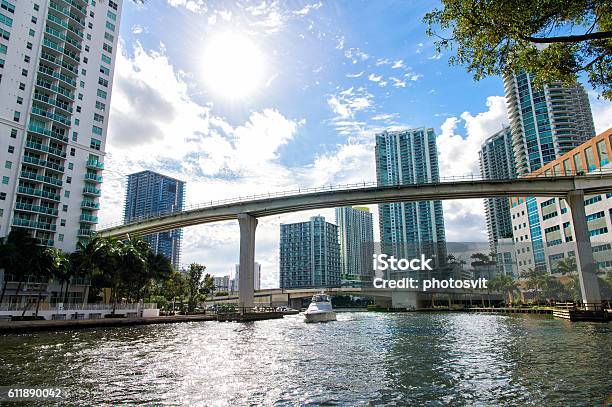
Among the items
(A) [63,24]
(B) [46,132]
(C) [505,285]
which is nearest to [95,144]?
(B) [46,132]

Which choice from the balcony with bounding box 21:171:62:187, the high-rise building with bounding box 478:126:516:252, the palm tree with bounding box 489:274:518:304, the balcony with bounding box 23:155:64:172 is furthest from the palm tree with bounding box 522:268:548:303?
Answer: the balcony with bounding box 23:155:64:172

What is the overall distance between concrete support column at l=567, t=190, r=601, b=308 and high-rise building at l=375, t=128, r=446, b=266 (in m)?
95.9

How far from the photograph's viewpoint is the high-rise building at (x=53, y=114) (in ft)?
228

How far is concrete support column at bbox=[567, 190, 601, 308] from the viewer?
58375mm

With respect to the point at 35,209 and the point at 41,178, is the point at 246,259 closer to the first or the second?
the point at 35,209

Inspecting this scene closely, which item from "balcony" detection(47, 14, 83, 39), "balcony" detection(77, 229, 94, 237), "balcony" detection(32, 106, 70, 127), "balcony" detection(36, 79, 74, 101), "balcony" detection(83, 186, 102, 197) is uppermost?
"balcony" detection(47, 14, 83, 39)

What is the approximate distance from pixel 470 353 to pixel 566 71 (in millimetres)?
16239

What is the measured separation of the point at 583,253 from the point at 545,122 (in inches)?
4395

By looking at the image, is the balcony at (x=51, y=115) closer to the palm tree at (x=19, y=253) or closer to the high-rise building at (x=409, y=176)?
the palm tree at (x=19, y=253)

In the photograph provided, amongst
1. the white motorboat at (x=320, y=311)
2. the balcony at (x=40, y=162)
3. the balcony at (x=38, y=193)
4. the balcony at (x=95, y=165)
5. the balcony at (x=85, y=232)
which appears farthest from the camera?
the balcony at (x=95, y=165)

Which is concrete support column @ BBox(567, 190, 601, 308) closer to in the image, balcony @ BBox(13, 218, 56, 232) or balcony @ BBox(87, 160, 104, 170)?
balcony @ BBox(87, 160, 104, 170)

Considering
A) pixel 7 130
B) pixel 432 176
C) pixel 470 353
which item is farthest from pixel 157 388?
pixel 432 176

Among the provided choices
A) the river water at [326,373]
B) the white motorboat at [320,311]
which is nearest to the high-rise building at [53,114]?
→ the white motorboat at [320,311]

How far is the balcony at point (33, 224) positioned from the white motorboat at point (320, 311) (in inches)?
1987
